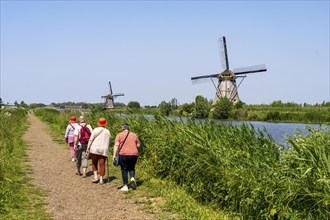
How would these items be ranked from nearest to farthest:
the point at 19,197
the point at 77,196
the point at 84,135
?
the point at 19,197 < the point at 77,196 < the point at 84,135

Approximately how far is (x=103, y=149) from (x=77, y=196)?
183 centimetres

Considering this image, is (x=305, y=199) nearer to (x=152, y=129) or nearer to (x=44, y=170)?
(x=152, y=129)

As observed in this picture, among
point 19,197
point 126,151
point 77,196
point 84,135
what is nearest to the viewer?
point 19,197

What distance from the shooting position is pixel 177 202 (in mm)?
8609

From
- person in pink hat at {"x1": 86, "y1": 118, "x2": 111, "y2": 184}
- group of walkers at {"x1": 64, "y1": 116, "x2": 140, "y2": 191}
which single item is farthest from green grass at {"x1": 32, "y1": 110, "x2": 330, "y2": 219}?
person in pink hat at {"x1": 86, "y1": 118, "x2": 111, "y2": 184}

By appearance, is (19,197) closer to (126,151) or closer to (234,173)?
(126,151)

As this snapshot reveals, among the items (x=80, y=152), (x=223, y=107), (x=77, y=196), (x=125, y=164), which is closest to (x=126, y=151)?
(x=125, y=164)

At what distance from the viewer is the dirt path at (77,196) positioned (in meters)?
8.06

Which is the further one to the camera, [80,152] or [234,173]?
[80,152]

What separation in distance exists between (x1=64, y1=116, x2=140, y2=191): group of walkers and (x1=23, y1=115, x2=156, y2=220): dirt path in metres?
0.38

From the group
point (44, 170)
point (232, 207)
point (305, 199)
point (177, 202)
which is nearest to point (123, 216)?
point (177, 202)

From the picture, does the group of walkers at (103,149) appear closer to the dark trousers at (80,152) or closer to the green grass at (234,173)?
the dark trousers at (80,152)

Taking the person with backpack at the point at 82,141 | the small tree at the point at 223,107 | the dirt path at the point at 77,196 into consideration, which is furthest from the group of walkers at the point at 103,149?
the small tree at the point at 223,107

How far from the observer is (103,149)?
1111cm
